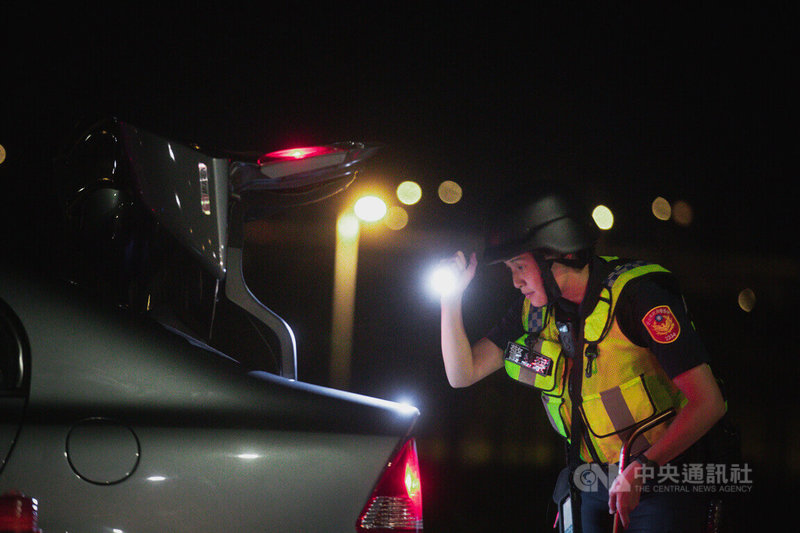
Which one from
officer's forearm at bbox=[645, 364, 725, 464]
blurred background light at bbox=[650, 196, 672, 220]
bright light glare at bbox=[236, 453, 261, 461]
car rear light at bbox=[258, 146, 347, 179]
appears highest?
blurred background light at bbox=[650, 196, 672, 220]

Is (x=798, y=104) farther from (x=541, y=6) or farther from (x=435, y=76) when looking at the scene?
(x=435, y=76)

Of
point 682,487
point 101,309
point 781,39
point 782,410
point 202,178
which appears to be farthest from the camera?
point 782,410

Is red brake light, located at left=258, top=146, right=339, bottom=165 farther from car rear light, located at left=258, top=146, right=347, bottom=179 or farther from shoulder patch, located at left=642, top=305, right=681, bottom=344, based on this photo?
shoulder patch, located at left=642, top=305, right=681, bottom=344

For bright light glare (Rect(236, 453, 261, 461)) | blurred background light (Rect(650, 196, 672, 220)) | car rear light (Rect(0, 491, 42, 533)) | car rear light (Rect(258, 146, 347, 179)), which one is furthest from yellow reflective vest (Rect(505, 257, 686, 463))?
blurred background light (Rect(650, 196, 672, 220))

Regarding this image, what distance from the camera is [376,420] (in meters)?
1.53

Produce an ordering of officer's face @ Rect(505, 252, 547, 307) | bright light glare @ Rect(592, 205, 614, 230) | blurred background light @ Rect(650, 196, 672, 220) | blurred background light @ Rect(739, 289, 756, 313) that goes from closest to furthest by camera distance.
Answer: officer's face @ Rect(505, 252, 547, 307) < bright light glare @ Rect(592, 205, 614, 230) < blurred background light @ Rect(650, 196, 672, 220) < blurred background light @ Rect(739, 289, 756, 313)

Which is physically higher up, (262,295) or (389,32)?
(389,32)

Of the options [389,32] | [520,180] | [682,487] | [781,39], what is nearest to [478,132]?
[520,180]

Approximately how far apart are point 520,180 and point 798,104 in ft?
9.13

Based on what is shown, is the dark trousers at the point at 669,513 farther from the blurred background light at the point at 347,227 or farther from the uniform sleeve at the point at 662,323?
the blurred background light at the point at 347,227

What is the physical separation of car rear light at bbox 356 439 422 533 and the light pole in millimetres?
3902

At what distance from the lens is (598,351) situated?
8.61ft

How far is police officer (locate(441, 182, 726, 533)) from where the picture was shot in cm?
239

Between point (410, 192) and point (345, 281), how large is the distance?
772 millimetres
